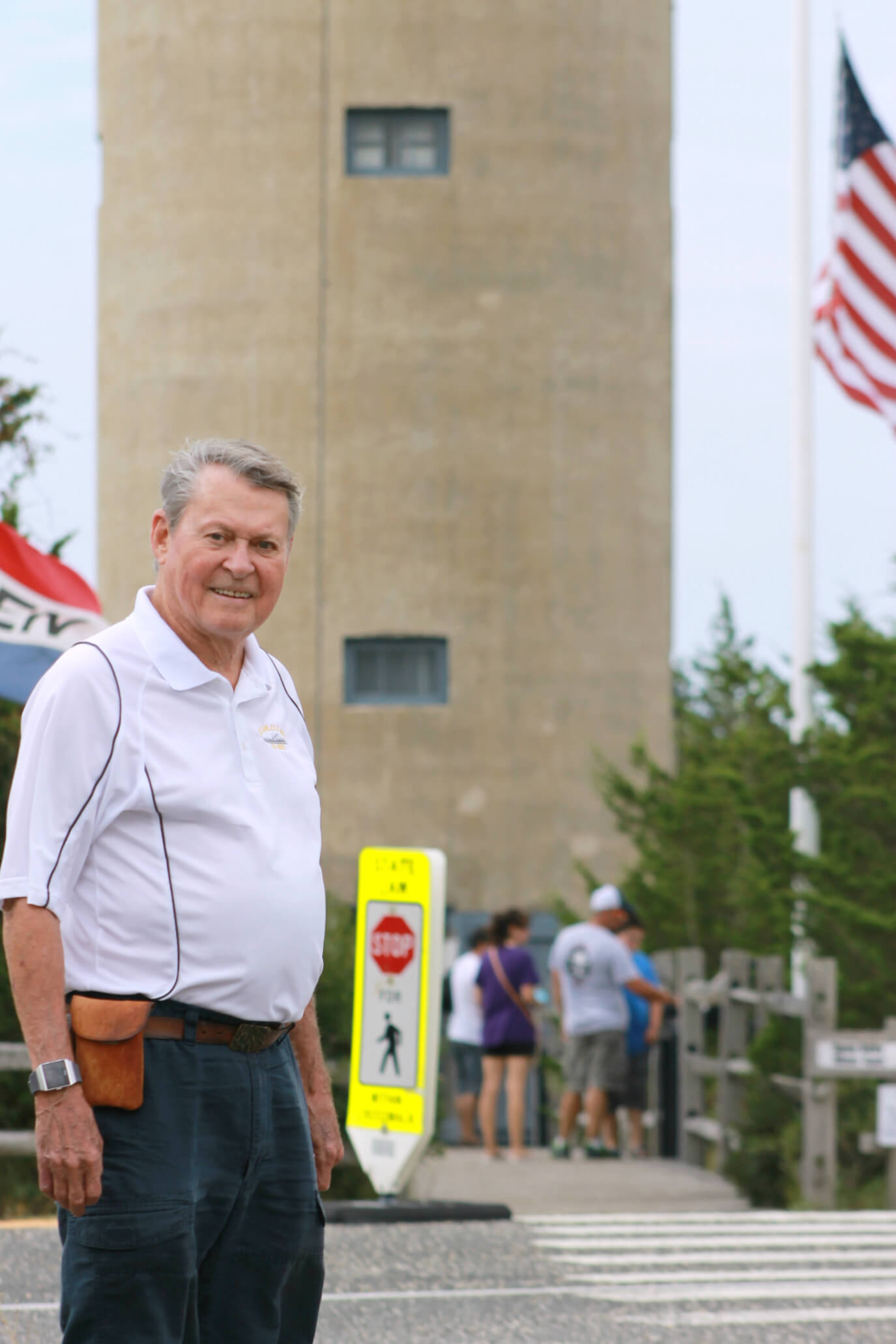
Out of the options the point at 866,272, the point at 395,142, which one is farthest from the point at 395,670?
the point at 866,272

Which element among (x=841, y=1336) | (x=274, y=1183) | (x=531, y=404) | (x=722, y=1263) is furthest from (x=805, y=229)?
(x=274, y=1183)

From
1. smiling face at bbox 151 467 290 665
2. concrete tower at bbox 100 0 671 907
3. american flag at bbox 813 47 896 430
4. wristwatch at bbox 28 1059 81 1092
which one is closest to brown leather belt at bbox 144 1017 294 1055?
wristwatch at bbox 28 1059 81 1092

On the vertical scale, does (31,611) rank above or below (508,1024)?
above

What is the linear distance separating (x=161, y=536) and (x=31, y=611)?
7.57 m

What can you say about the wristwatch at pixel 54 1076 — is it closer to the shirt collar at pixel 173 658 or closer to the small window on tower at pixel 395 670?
the shirt collar at pixel 173 658

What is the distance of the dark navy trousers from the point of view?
10.9 ft

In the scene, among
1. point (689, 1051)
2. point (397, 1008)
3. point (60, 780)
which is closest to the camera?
point (60, 780)

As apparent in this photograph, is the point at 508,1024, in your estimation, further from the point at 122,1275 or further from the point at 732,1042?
the point at 122,1275

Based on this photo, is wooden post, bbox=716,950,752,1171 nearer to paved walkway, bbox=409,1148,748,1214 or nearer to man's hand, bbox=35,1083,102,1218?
paved walkway, bbox=409,1148,748,1214

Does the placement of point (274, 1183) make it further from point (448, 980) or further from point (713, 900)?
point (713, 900)

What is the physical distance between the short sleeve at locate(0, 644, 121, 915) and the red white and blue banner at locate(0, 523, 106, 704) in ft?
25.0

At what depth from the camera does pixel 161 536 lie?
3.70m

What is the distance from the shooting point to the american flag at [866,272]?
16.7m

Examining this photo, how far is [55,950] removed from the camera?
3307mm
